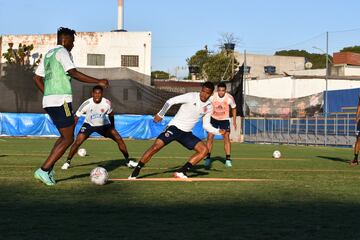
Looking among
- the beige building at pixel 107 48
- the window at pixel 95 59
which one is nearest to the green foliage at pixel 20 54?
the beige building at pixel 107 48

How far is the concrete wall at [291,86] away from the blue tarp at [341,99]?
11.4 m

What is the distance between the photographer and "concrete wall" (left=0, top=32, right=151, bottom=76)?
6119 centimetres

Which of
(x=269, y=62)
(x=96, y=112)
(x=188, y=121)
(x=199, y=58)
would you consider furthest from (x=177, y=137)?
(x=199, y=58)

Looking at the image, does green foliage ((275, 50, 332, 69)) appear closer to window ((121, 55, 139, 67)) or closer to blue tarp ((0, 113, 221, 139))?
window ((121, 55, 139, 67))

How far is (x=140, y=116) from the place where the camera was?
128 ft

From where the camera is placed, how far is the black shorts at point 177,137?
10.7m

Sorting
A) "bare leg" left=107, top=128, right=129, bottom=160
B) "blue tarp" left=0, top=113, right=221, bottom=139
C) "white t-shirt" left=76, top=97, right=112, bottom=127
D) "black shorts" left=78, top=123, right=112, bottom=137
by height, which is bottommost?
"blue tarp" left=0, top=113, right=221, bottom=139

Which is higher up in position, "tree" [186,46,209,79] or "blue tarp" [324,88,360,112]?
"tree" [186,46,209,79]

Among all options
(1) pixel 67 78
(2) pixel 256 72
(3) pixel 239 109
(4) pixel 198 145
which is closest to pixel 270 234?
(1) pixel 67 78

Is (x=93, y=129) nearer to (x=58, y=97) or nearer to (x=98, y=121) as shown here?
(x=98, y=121)

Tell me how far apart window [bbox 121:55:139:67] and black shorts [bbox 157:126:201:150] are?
50.7m

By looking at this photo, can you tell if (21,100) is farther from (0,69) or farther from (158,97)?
(158,97)

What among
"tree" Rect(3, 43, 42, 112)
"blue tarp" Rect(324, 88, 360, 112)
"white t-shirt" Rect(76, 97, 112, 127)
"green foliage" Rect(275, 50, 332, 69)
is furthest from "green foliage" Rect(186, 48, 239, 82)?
"white t-shirt" Rect(76, 97, 112, 127)

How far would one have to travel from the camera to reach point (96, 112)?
1370 centimetres
